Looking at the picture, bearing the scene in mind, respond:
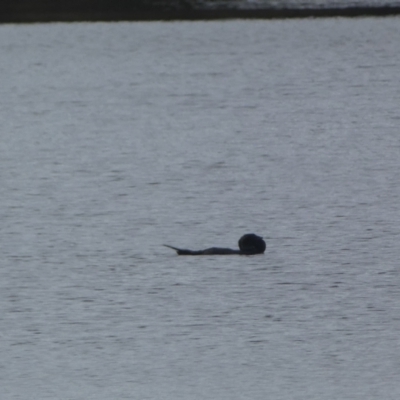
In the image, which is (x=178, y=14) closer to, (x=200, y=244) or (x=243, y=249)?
(x=200, y=244)

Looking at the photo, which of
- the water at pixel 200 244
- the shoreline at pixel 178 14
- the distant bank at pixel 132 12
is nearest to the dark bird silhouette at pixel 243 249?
the water at pixel 200 244

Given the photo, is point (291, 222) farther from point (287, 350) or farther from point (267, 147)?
point (267, 147)

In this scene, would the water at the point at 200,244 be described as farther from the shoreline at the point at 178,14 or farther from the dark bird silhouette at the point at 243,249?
the shoreline at the point at 178,14

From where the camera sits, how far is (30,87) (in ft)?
90.4

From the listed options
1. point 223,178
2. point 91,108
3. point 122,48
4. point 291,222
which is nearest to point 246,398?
point 291,222

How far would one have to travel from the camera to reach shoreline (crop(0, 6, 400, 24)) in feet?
137

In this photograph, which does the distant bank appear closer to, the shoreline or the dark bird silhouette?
the shoreline

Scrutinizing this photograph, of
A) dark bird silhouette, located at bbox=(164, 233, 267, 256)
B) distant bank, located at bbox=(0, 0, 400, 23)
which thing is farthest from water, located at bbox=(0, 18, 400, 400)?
distant bank, located at bbox=(0, 0, 400, 23)

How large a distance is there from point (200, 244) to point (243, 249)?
757 mm

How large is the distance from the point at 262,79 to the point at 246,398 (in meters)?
21.5

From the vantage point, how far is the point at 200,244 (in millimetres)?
10867

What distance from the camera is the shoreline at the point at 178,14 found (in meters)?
41.8

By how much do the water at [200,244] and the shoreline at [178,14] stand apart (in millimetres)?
17054

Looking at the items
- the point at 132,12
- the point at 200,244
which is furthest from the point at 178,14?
the point at 200,244
